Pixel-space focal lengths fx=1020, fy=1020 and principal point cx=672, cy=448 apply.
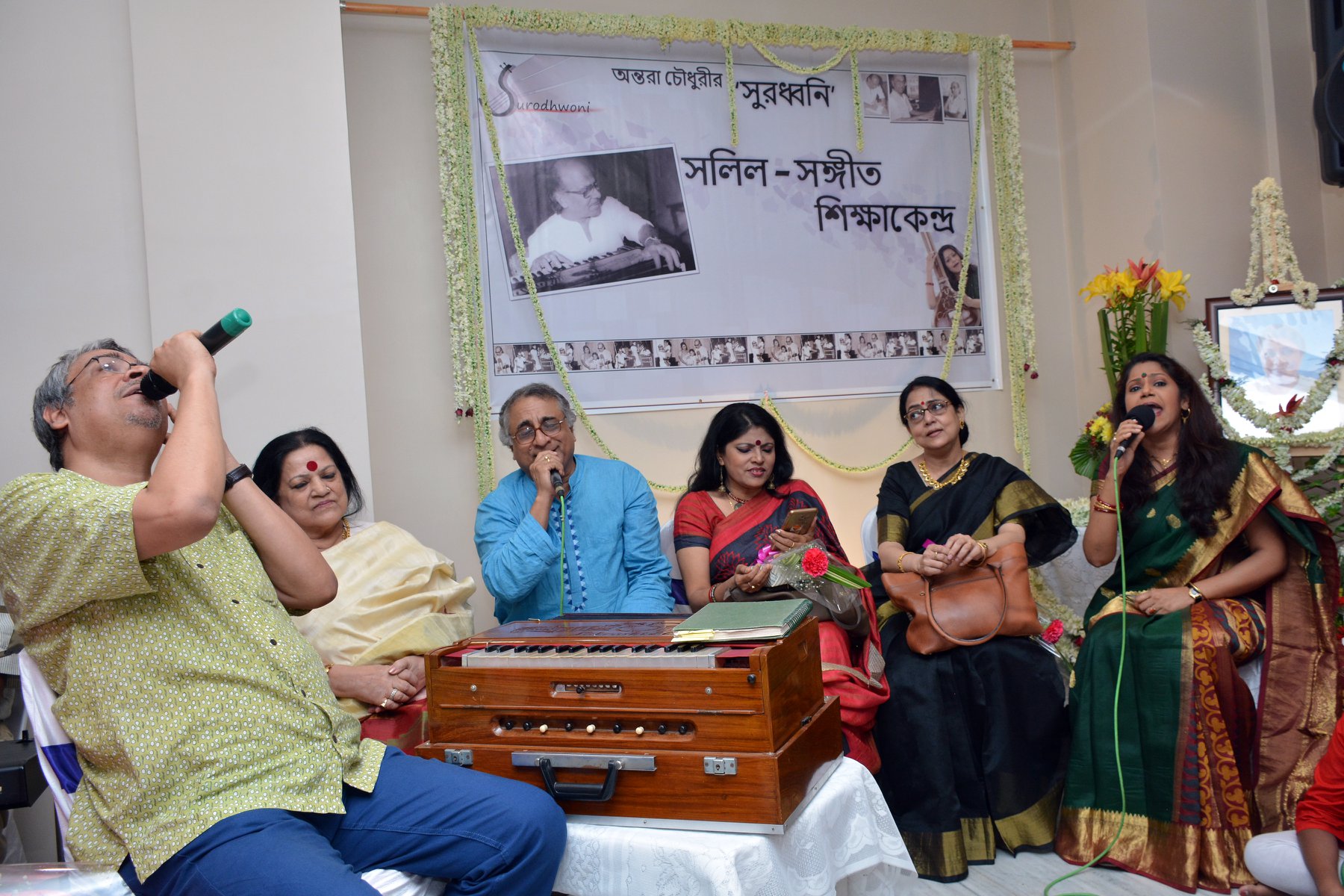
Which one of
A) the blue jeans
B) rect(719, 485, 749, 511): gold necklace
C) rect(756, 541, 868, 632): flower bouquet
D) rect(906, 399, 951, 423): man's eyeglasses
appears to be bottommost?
the blue jeans

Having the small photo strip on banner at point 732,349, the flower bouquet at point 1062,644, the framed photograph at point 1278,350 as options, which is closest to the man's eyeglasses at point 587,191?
the small photo strip on banner at point 732,349

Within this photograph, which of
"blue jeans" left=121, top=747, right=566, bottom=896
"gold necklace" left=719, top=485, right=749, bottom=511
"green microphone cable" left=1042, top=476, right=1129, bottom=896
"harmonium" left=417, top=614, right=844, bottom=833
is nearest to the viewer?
"blue jeans" left=121, top=747, right=566, bottom=896

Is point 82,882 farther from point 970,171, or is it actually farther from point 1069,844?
point 970,171

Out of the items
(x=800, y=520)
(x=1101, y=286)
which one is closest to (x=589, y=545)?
(x=800, y=520)

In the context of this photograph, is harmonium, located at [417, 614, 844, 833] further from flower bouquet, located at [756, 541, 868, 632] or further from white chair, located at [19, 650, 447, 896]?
flower bouquet, located at [756, 541, 868, 632]

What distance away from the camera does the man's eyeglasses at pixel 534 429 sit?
3.07m

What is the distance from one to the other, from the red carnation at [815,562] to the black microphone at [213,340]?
1.45 m

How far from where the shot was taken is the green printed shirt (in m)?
1.65

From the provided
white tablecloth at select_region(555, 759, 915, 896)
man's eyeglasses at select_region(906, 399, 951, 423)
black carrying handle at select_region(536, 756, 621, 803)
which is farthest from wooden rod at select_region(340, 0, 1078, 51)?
white tablecloth at select_region(555, 759, 915, 896)

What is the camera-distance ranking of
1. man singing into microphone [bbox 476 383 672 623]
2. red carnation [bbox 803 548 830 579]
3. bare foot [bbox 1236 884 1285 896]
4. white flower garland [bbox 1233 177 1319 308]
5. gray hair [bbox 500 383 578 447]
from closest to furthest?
bare foot [bbox 1236 884 1285 896]
red carnation [bbox 803 548 830 579]
man singing into microphone [bbox 476 383 672 623]
gray hair [bbox 500 383 578 447]
white flower garland [bbox 1233 177 1319 308]

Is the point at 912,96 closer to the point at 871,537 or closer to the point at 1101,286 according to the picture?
the point at 1101,286

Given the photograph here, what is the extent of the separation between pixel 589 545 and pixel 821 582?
0.74m

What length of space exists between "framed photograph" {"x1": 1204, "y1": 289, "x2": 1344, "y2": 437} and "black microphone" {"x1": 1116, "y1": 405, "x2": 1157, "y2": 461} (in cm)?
104

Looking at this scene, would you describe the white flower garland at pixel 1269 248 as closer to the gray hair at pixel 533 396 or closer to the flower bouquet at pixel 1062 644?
the flower bouquet at pixel 1062 644
